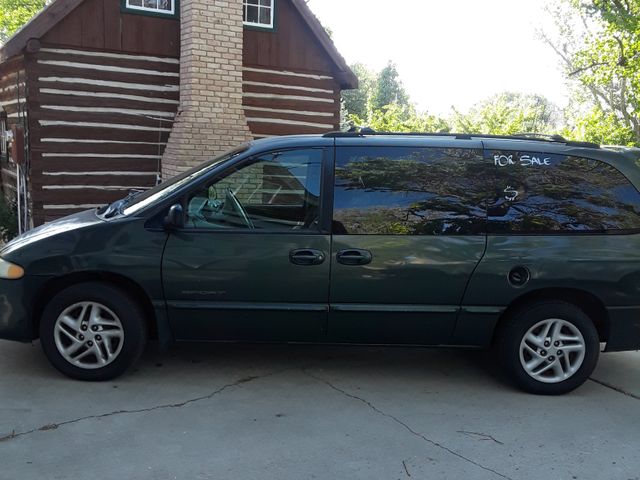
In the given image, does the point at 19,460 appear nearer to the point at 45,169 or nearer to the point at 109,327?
the point at 109,327

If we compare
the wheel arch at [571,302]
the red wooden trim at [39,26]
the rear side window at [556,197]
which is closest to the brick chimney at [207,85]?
the red wooden trim at [39,26]

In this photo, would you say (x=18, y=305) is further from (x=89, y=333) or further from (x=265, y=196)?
(x=265, y=196)

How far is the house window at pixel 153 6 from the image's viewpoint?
1036 cm

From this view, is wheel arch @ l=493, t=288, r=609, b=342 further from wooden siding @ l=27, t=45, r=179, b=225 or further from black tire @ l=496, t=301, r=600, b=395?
wooden siding @ l=27, t=45, r=179, b=225

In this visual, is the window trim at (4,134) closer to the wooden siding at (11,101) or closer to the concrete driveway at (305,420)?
the wooden siding at (11,101)

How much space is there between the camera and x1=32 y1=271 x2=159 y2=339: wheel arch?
464cm

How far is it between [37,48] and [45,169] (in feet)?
5.96

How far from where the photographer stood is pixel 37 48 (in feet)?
31.7

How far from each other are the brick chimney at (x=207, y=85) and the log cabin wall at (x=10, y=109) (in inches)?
94.6

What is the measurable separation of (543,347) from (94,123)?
8.21 m

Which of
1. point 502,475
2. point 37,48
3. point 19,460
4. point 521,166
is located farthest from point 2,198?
point 502,475

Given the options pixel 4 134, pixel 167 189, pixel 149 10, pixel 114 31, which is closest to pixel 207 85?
pixel 149 10

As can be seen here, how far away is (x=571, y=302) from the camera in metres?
4.86

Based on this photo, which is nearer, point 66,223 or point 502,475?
point 502,475
